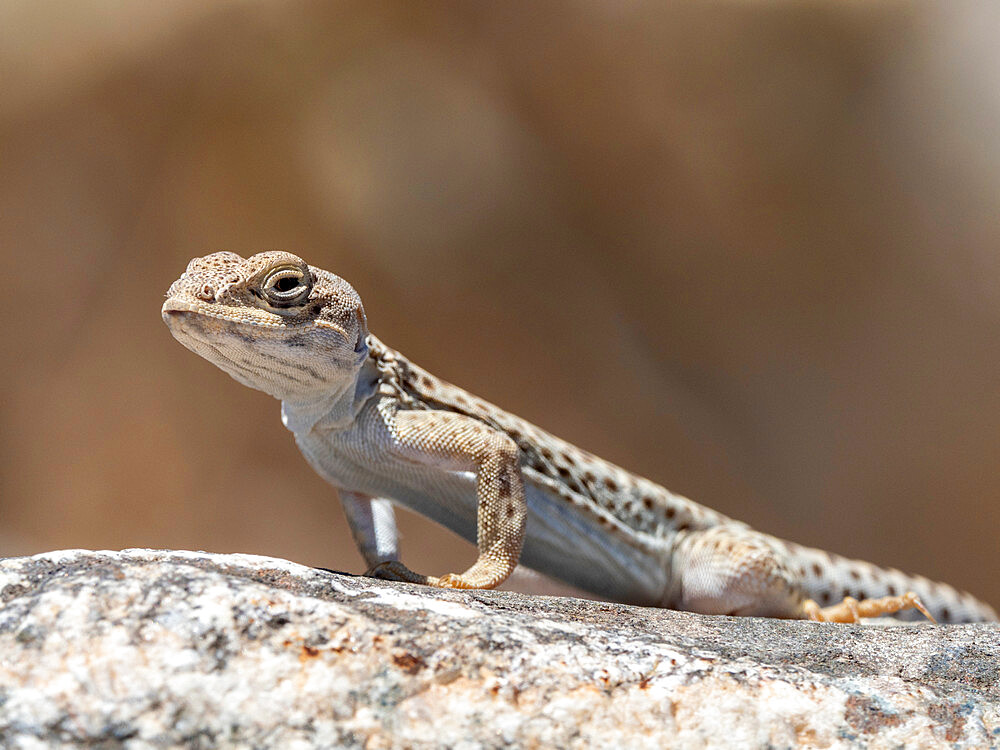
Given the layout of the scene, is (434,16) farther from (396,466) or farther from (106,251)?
(396,466)

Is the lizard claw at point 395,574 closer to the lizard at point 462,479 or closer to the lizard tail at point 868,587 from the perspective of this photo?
the lizard at point 462,479

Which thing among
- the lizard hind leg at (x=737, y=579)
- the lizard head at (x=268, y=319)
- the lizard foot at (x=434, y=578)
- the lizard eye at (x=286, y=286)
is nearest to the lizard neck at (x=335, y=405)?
the lizard head at (x=268, y=319)

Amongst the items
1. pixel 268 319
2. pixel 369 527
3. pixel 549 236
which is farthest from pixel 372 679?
pixel 549 236

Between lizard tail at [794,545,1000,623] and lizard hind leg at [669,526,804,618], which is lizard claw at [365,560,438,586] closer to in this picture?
lizard hind leg at [669,526,804,618]

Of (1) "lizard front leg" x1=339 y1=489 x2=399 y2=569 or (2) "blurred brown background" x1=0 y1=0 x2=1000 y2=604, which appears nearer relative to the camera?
(1) "lizard front leg" x1=339 y1=489 x2=399 y2=569

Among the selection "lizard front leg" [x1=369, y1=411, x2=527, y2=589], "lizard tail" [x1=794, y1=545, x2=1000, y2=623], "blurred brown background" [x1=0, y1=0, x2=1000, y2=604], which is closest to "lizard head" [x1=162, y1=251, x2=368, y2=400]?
"lizard front leg" [x1=369, y1=411, x2=527, y2=589]

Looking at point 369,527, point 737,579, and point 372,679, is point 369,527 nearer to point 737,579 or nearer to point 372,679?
point 737,579

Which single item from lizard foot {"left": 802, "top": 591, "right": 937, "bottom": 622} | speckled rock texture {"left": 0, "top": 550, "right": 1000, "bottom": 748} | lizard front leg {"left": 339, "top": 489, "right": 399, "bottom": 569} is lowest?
lizard front leg {"left": 339, "top": 489, "right": 399, "bottom": 569}
